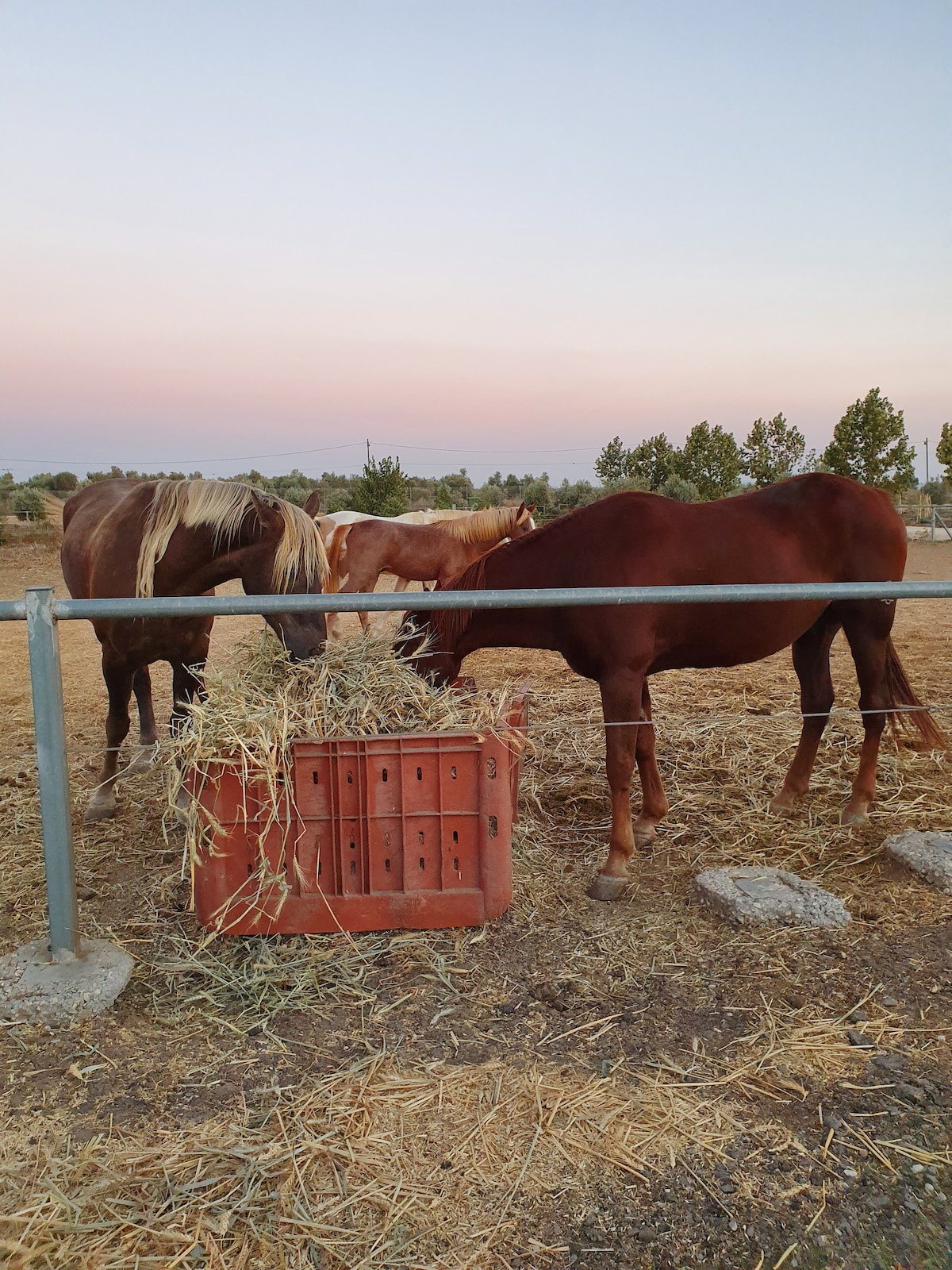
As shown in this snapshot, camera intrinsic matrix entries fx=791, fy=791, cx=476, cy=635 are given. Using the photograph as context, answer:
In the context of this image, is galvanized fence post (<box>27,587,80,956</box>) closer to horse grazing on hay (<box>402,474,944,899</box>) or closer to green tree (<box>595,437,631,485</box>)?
horse grazing on hay (<box>402,474,944,899</box>)

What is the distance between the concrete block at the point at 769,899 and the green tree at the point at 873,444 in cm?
2469

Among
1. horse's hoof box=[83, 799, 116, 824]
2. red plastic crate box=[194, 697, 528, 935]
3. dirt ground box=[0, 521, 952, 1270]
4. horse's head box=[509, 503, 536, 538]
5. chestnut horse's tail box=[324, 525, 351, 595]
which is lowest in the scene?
horse's hoof box=[83, 799, 116, 824]

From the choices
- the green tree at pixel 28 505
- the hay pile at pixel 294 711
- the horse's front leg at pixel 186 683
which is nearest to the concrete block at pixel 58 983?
the hay pile at pixel 294 711

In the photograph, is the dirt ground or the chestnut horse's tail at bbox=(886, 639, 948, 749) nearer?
the dirt ground

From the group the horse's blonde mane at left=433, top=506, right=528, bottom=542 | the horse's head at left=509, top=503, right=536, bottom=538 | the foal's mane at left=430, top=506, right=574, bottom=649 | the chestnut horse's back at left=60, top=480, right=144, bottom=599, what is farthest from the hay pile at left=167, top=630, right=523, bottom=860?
the horse's blonde mane at left=433, top=506, right=528, bottom=542

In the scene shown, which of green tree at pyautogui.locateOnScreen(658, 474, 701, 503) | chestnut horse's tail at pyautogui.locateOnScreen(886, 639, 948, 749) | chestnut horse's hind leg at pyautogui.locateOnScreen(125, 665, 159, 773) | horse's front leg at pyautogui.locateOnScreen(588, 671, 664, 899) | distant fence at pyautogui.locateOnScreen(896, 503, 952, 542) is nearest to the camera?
horse's front leg at pyautogui.locateOnScreen(588, 671, 664, 899)

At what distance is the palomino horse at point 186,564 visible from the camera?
3584mm

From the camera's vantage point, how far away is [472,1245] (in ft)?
5.10

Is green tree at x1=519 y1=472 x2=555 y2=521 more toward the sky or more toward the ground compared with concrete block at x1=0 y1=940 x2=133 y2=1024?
more toward the sky

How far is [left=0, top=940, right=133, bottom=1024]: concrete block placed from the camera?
227cm

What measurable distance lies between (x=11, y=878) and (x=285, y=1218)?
2319 millimetres

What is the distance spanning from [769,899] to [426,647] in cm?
168

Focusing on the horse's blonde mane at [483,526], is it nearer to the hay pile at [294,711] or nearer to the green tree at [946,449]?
the hay pile at [294,711]

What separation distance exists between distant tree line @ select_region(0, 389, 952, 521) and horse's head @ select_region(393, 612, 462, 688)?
14.7m
